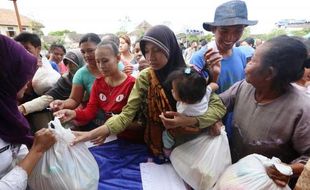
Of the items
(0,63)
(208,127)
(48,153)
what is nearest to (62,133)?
(48,153)

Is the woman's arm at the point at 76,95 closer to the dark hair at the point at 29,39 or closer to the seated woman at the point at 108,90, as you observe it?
the seated woman at the point at 108,90

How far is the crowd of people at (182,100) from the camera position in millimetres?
1255

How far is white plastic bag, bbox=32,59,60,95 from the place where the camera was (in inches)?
95.7

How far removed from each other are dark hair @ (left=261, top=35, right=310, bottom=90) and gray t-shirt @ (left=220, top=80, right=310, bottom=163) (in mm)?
100

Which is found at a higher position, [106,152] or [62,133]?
[62,133]

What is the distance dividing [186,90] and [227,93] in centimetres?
42

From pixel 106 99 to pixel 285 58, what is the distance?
1.30 metres

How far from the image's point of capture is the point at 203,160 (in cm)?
138

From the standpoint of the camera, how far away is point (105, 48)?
191 centimetres

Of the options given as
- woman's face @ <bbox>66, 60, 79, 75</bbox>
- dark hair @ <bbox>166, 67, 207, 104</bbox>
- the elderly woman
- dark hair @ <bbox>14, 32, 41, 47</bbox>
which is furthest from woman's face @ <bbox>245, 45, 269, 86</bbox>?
dark hair @ <bbox>14, 32, 41, 47</bbox>

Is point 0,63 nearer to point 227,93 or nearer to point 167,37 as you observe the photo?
point 167,37

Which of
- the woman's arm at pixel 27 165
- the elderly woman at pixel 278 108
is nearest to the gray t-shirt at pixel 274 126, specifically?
the elderly woman at pixel 278 108

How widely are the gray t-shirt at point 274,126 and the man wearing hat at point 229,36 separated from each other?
0.24 m

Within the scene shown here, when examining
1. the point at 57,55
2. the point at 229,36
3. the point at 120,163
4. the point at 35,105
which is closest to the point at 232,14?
the point at 229,36
